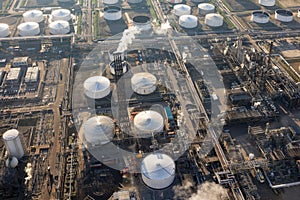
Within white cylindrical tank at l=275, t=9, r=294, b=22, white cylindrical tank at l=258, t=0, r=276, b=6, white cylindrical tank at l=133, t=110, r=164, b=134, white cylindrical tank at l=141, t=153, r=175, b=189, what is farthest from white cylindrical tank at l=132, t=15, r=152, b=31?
white cylindrical tank at l=141, t=153, r=175, b=189

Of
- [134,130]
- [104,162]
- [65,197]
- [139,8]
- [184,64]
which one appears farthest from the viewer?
[139,8]

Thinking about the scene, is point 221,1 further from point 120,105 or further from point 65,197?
point 65,197

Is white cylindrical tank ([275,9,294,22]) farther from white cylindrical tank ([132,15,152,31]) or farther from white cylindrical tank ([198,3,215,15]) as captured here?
white cylindrical tank ([132,15,152,31])

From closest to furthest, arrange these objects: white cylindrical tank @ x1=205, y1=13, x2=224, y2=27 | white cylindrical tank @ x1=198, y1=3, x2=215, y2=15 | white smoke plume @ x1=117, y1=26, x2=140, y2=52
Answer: white smoke plume @ x1=117, y1=26, x2=140, y2=52
white cylindrical tank @ x1=205, y1=13, x2=224, y2=27
white cylindrical tank @ x1=198, y1=3, x2=215, y2=15

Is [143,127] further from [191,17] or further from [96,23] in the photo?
[96,23]

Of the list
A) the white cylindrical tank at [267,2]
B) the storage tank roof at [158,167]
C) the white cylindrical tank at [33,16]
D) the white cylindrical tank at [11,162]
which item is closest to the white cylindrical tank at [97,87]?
the white cylindrical tank at [11,162]


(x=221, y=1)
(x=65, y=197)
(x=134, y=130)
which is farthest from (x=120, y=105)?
(x=221, y=1)

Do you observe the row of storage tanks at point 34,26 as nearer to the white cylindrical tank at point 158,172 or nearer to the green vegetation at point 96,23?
the green vegetation at point 96,23
